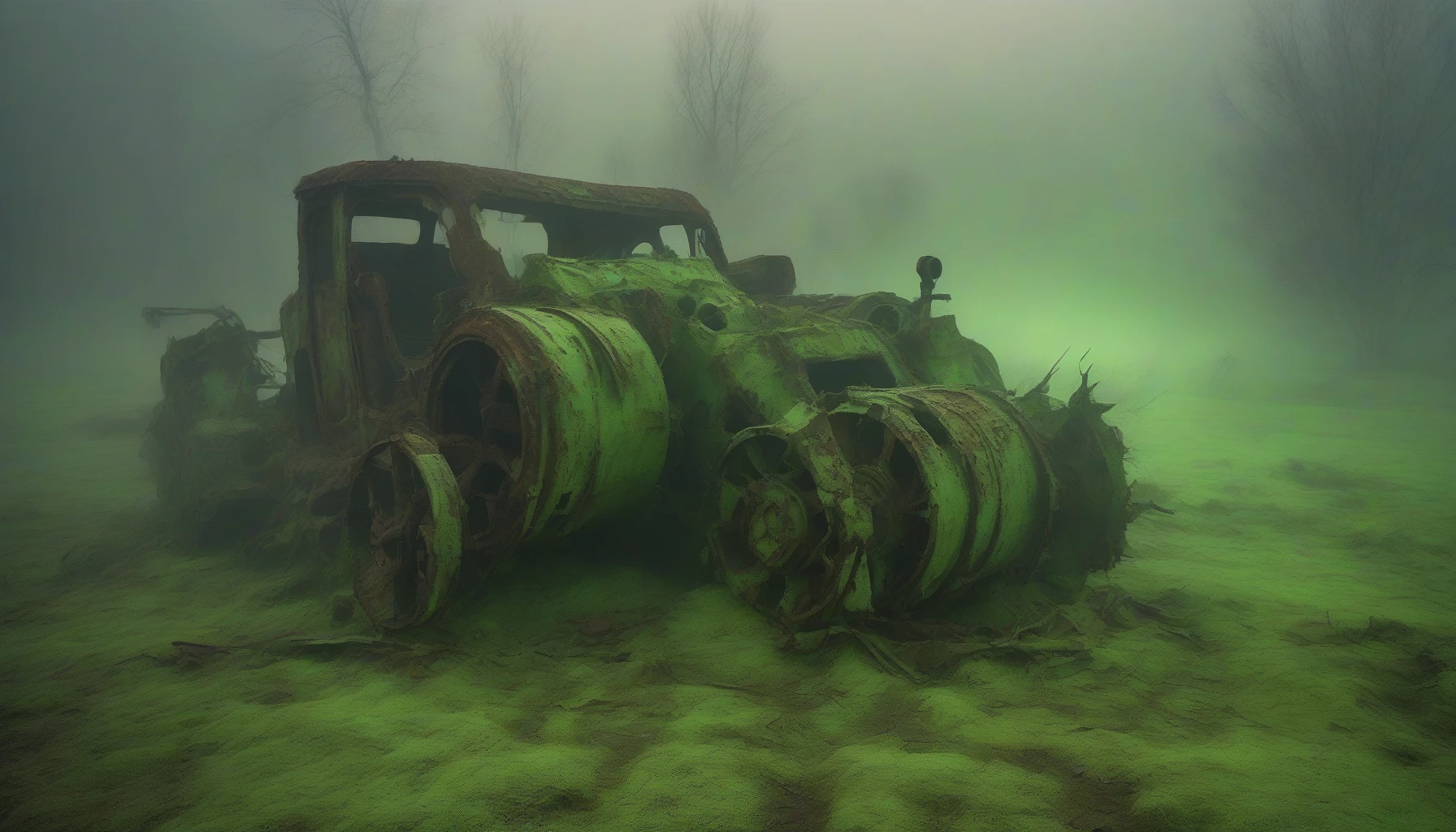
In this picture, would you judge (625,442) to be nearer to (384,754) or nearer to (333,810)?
(384,754)

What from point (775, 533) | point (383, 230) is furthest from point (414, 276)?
point (383, 230)

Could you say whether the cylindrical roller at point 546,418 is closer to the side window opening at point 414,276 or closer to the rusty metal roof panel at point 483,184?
the rusty metal roof panel at point 483,184

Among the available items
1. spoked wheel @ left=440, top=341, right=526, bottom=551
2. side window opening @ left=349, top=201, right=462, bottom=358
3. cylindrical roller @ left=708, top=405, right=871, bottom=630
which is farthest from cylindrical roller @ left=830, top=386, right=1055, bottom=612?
side window opening @ left=349, top=201, right=462, bottom=358

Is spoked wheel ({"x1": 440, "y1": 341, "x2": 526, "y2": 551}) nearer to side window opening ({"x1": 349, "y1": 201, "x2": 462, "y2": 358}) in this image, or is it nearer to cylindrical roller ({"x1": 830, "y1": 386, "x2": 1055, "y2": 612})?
cylindrical roller ({"x1": 830, "y1": 386, "x2": 1055, "y2": 612})

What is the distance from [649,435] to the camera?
3.68m

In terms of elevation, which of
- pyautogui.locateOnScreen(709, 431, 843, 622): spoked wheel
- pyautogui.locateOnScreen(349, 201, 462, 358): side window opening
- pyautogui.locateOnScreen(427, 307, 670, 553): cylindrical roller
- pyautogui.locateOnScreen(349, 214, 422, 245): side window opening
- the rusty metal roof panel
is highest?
pyautogui.locateOnScreen(349, 214, 422, 245): side window opening

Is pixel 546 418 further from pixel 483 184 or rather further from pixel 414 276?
pixel 414 276

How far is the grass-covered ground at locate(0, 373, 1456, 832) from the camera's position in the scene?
85.2 inches

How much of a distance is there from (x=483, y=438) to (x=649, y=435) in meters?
0.76

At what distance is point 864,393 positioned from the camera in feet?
11.6

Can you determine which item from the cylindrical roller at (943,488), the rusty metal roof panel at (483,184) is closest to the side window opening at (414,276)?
the rusty metal roof panel at (483,184)

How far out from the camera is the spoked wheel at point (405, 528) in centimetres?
332

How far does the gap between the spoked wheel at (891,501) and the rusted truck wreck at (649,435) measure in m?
0.01

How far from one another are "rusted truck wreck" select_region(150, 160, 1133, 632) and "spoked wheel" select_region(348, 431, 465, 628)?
1 cm
